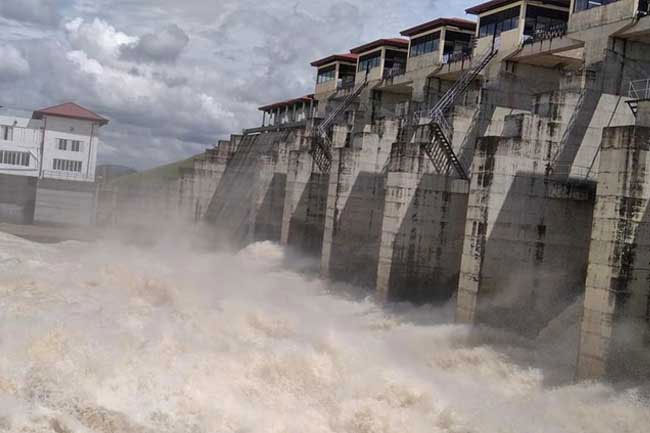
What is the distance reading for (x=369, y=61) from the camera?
42875 millimetres

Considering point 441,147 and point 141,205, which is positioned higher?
point 441,147

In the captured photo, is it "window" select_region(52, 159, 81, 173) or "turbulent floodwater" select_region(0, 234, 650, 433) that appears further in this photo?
"window" select_region(52, 159, 81, 173)

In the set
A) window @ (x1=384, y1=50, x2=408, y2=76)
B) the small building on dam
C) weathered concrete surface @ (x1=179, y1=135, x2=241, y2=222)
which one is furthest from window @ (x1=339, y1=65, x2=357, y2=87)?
weathered concrete surface @ (x1=179, y1=135, x2=241, y2=222)

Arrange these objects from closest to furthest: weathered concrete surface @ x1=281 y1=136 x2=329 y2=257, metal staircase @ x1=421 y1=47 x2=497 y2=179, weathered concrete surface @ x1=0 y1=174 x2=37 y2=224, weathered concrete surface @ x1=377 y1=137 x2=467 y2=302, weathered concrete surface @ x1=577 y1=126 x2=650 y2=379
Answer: weathered concrete surface @ x1=577 y1=126 x2=650 y2=379 < weathered concrete surface @ x1=377 y1=137 x2=467 y2=302 < metal staircase @ x1=421 y1=47 x2=497 y2=179 < weathered concrete surface @ x1=281 y1=136 x2=329 y2=257 < weathered concrete surface @ x1=0 y1=174 x2=37 y2=224

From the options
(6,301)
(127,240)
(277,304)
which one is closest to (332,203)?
(277,304)

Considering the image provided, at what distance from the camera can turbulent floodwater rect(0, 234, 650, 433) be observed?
14234 millimetres

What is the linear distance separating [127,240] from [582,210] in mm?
34486

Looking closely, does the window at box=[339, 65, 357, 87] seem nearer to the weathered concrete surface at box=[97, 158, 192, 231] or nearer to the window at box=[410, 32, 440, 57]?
the window at box=[410, 32, 440, 57]

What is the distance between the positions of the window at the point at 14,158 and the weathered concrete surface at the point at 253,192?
47.6ft

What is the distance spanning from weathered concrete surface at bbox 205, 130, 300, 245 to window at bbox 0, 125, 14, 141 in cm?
1571

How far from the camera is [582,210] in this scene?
21.3 meters

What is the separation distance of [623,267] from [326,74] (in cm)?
3578

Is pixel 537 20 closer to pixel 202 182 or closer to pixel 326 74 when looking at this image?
pixel 326 74

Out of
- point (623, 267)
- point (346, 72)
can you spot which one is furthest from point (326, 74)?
point (623, 267)
